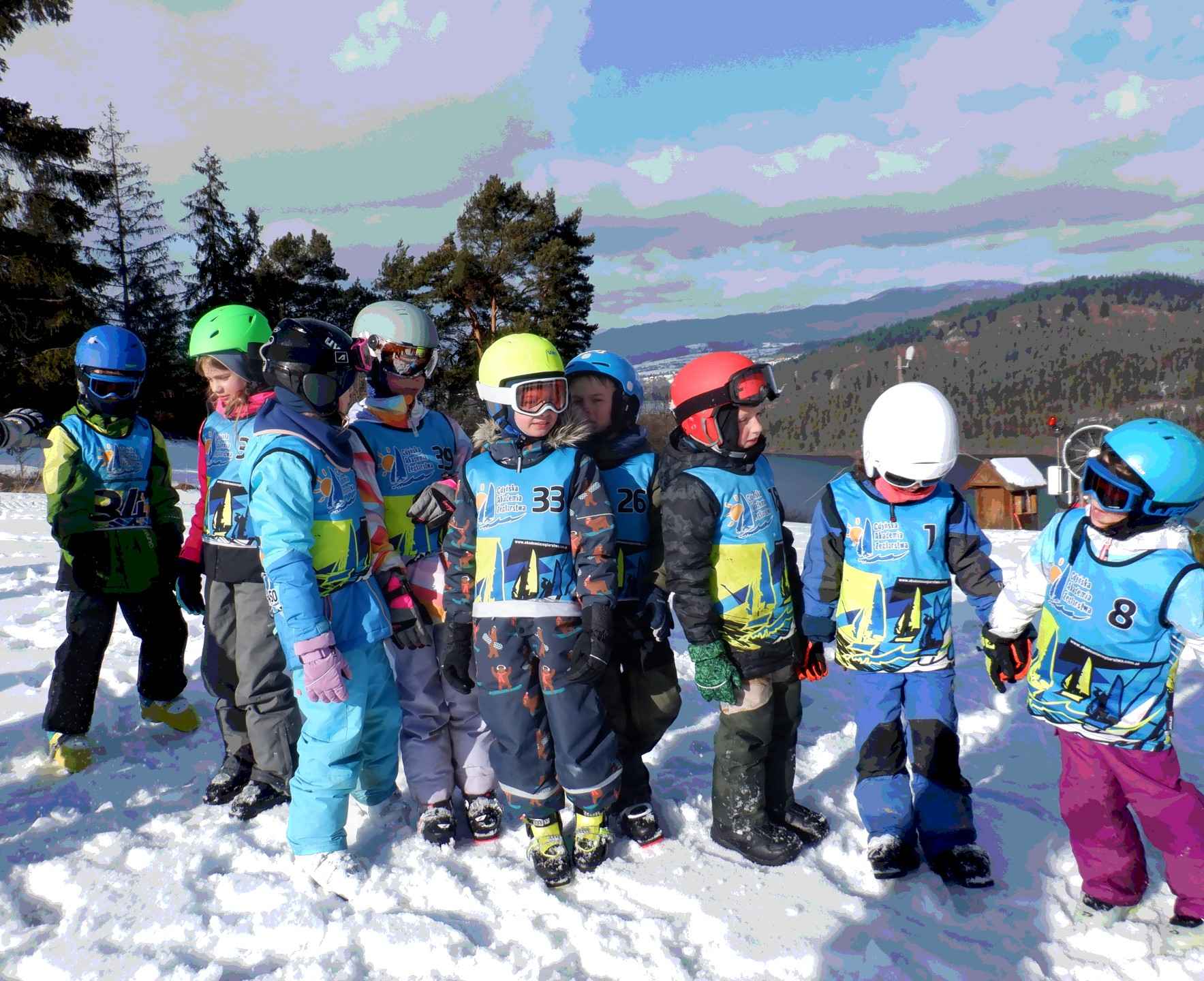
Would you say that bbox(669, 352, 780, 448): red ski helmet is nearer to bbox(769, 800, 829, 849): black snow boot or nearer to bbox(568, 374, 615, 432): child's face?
bbox(568, 374, 615, 432): child's face

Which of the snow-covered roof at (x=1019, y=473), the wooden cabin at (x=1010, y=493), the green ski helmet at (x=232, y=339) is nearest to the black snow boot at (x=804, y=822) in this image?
the green ski helmet at (x=232, y=339)

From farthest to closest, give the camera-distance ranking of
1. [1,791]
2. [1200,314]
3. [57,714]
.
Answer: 1. [1200,314]
2. [57,714]
3. [1,791]

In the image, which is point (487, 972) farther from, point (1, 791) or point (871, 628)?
point (1, 791)

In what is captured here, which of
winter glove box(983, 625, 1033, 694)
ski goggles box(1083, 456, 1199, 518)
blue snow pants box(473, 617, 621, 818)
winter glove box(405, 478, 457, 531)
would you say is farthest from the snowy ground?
ski goggles box(1083, 456, 1199, 518)

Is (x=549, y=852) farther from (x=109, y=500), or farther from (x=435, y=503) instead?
(x=109, y=500)

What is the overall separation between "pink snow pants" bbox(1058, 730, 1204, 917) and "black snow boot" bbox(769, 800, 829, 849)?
3.47 ft

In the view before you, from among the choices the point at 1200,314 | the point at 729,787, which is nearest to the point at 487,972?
the point at 729,787

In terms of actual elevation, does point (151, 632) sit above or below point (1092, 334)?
below

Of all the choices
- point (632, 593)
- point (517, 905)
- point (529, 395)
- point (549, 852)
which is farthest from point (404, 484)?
point (517, 905)

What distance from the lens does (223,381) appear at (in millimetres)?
4094

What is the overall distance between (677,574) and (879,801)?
1407mm

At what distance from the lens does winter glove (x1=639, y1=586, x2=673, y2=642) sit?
3.61 m

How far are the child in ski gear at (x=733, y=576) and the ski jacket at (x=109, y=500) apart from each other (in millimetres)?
3224

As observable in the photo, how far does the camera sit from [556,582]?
10.7ft
